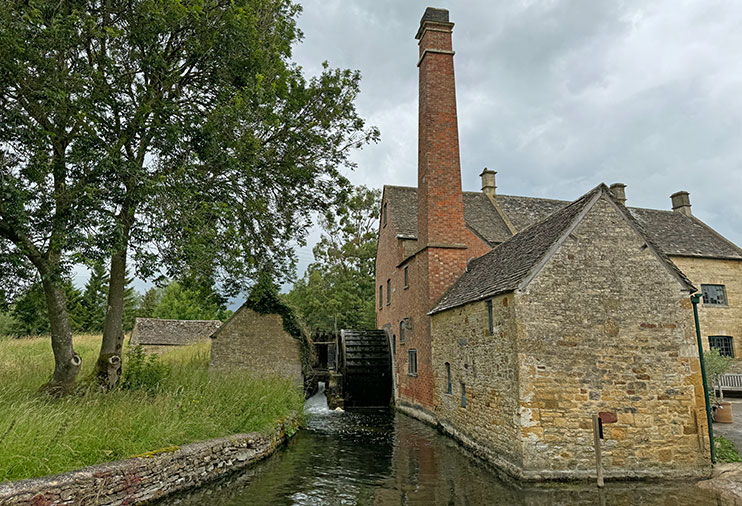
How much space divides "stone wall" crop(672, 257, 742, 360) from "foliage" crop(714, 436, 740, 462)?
39.1ft

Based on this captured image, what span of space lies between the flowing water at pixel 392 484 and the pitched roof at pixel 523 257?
351 centimetres

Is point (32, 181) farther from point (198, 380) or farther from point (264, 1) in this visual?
point (264, 1)

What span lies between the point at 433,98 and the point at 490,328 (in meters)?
9.29

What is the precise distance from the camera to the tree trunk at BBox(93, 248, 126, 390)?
32.8 feet

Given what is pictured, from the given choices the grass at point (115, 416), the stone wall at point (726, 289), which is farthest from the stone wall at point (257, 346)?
the stone wall at point (726, 289)

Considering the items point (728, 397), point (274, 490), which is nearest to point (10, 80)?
point (274, 490)

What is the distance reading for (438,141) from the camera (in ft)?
51.2

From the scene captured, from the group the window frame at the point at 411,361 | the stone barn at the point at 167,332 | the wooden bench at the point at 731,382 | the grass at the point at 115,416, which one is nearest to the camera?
the grass at the point at 115,416

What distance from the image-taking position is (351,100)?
12523 mm

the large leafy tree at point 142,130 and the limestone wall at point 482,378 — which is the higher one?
the large leafy tree at point 142,130

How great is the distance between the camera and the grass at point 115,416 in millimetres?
6250

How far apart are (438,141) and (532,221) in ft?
27.7

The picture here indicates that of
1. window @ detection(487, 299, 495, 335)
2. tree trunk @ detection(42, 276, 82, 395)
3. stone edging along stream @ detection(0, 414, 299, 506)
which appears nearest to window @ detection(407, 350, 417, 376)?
window @ detection(487, 299, 495, 335)

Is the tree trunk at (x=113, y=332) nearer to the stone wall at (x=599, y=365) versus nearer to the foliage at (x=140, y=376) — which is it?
the foliage at (x=140, y=376)
